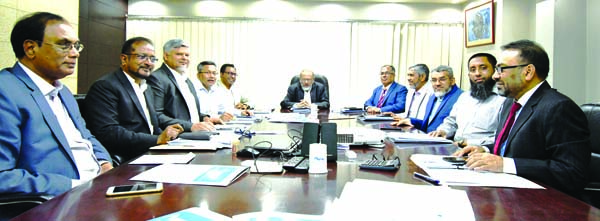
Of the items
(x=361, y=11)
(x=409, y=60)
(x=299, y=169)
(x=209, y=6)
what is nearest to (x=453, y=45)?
(x=409, y=60)

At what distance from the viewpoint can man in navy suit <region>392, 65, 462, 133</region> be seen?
3.72m

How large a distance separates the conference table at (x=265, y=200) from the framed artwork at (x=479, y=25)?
5.46 m

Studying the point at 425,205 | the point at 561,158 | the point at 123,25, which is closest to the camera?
the point at 425,205

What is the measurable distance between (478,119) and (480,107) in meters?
0.09

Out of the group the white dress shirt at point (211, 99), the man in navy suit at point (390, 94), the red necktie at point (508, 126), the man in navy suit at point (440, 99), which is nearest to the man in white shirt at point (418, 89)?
the man in navy suit at point (390, 94)

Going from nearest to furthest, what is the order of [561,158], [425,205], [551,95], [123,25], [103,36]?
1. [425,205]
2. [561,158]
3. [551,95]
4. [103,36]
5. [123,25]

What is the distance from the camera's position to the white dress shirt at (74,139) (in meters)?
1.85

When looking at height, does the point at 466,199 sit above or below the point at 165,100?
below

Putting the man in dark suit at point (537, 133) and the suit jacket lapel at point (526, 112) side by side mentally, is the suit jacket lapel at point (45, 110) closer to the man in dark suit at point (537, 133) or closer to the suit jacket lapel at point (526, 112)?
the man in dark suit at point (537, 133)

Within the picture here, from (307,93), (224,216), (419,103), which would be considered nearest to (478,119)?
(419,103)

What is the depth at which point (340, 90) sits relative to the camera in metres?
7.42

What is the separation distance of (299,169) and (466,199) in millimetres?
579

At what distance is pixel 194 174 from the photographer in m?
1.40

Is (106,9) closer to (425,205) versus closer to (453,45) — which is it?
(453,45)
